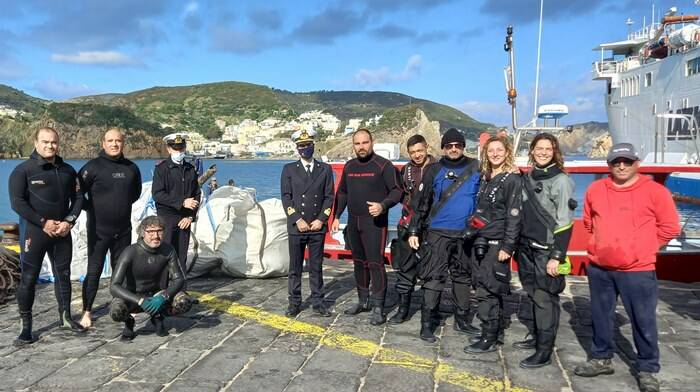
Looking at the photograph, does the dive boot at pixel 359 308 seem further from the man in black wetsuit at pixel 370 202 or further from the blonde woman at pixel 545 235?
the blonde woman at pixel 545 235

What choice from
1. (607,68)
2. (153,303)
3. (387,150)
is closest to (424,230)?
(153,303)

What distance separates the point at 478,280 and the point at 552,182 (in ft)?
3.62

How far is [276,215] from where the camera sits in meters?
8.18

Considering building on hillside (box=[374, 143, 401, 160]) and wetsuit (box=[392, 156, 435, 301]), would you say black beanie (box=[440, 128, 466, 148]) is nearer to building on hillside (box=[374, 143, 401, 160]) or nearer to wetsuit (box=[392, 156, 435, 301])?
wetsuit (box=[392, 156, 435, 301])

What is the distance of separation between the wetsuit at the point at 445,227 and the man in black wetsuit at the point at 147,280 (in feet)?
7.64

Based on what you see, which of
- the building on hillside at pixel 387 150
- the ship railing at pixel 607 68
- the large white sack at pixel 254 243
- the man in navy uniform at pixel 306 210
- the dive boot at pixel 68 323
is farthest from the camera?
the ship railing at pixel 607 68

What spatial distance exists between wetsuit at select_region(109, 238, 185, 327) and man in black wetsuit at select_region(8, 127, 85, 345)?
778mm

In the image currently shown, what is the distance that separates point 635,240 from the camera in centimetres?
390

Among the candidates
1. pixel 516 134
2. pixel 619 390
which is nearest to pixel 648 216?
pixel 619 390

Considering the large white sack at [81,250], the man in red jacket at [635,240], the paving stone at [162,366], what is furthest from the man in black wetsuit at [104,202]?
the man in red jacket at [635,240]

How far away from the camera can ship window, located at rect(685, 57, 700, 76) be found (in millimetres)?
29419

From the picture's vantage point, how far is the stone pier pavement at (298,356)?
403 cm

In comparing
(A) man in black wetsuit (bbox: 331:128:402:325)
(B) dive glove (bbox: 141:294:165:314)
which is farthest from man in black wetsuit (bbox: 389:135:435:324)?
(B) dive glove (bbox: 141:294:165:314)

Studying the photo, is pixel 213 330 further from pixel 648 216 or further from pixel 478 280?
pixel 648 216
